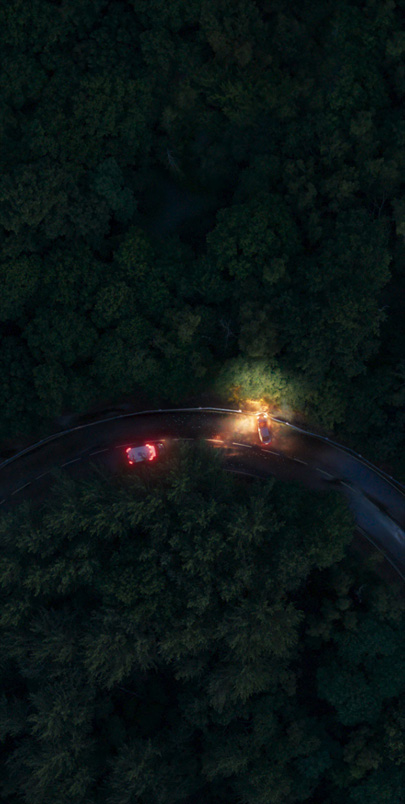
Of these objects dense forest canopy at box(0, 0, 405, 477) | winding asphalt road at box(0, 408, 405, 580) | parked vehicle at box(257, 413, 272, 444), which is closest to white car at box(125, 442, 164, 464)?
winding asphalt road at box(0, 408, 405, 580)

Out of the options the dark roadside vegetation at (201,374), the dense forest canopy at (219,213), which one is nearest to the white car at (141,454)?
the dark roadside vegetation at (201,374)

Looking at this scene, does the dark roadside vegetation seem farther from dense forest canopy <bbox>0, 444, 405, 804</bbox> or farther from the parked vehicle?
the parked vehicle

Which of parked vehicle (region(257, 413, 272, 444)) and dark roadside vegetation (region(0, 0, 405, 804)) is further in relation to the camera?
parked vehicle (region(257, 413, 272, 444))

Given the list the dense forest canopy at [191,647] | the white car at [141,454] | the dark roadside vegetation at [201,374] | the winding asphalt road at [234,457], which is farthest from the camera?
the winding asphalt road at [234,457]

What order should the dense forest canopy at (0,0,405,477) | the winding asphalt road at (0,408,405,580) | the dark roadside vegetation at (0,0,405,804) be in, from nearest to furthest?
1. the dark roadside vegetation at (0,0,405,804)
2. the dense forest canopy at (0,0,405,477)
3. the winding asphalt road at (0,408,405,580)

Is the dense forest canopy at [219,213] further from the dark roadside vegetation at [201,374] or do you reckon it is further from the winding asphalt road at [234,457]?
the winding asphalt road at [234,457]

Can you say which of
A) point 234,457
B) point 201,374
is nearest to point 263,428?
point 234,457
